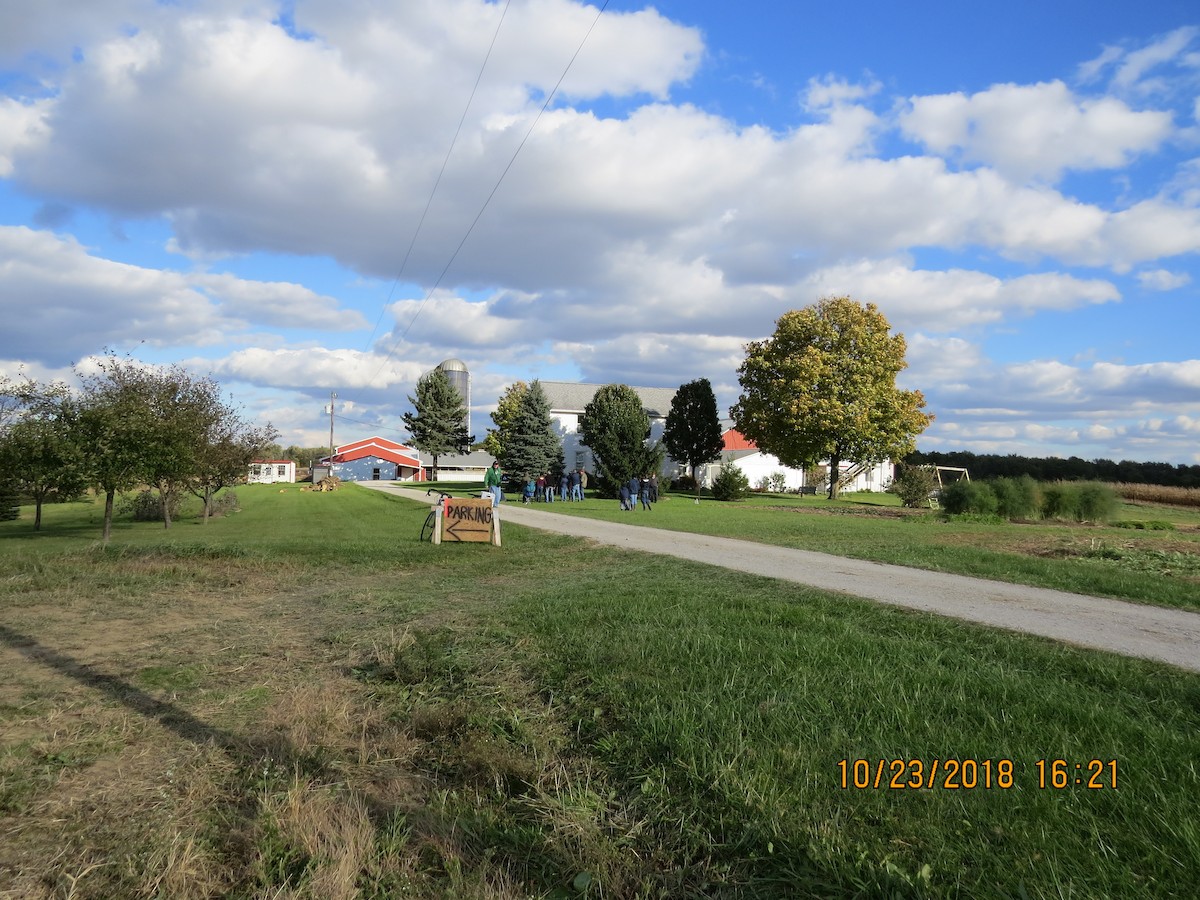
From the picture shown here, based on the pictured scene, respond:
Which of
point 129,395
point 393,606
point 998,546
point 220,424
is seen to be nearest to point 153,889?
point 393,606

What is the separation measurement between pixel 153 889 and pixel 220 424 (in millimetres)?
29457

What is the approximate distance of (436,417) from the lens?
79562mm

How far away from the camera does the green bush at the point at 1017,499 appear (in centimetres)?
2919

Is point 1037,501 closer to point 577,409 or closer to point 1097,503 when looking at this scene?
point 1097,503

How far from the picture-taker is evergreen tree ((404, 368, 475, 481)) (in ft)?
261

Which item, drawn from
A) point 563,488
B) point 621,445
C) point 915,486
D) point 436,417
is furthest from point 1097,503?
point 436,417

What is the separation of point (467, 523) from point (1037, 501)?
22.9 m

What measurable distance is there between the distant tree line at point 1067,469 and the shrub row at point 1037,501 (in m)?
17.2

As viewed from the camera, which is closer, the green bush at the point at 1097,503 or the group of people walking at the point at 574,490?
the green bush at the point at 1097,503

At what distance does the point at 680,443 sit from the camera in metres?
62.2

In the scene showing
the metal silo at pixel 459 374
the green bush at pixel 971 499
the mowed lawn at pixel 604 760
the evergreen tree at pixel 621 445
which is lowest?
the mowed lawn at pixel 604 760

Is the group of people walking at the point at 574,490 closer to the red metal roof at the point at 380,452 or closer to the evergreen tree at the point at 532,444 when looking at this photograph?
the evergreen tree at the point at 532,444

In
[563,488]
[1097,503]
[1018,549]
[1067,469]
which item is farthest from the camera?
[1067,469]

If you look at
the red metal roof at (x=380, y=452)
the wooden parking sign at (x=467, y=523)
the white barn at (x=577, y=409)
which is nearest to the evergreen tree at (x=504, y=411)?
the white barn at (x=577, y=409)
